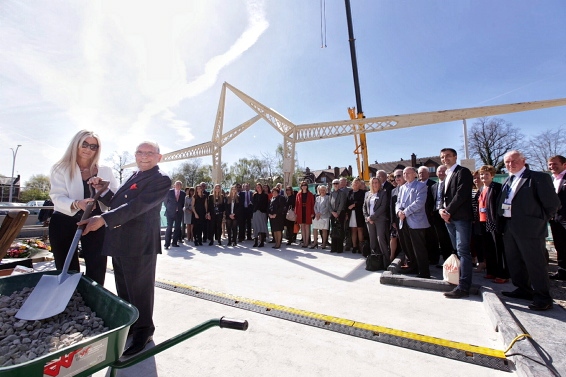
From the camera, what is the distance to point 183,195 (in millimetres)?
9133

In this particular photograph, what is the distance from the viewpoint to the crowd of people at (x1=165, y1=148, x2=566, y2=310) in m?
3.39

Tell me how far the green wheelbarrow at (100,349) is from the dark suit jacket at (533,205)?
11.6ft

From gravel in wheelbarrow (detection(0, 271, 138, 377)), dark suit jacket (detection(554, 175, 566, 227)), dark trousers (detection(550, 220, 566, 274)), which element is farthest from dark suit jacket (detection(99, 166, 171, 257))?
dark trousers (detection(550, 220, 566, 274))

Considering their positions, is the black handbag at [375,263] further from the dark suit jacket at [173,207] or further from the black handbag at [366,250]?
the dark suit jacket at [173,207]

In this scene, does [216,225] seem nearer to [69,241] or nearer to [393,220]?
[393,220]

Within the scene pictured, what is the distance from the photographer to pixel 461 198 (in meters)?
3.82

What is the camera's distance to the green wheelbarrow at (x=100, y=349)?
3.61ft

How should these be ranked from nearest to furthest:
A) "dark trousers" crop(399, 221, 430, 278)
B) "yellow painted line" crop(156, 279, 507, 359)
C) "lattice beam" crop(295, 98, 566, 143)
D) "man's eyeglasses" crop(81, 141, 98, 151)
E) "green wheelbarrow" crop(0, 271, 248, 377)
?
"green wheelbarrow" crop(0, 271, 248, 377) → "yellow painted line" crop(156, 279, 507, 359) → "man's eyeglasses" crop(81, 141, 98, 151) → "dark trousers" crop(399, 221, 430, 278) → "lattice beam" crop(295, 98, 566, 143)

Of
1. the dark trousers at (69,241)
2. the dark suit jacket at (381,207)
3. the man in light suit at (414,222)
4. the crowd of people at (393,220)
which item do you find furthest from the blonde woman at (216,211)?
the dark trousers at (69,241)

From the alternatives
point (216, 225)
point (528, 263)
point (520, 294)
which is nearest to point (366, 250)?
point (520, 294)

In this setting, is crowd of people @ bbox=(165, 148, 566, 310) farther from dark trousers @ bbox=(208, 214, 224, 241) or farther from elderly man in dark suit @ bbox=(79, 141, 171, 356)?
elderly man in dark suit @ bbox=(79, 141, 171, 356)

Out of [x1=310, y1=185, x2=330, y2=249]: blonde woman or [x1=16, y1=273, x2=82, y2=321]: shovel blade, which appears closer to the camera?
[x1=16, y1=273, x2=82, y2=321]: shovel blade

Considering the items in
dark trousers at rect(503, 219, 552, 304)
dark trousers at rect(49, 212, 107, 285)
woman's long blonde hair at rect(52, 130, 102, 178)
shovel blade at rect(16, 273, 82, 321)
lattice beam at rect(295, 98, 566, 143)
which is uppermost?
lattice beam at rect(295, 98, 566, 143)

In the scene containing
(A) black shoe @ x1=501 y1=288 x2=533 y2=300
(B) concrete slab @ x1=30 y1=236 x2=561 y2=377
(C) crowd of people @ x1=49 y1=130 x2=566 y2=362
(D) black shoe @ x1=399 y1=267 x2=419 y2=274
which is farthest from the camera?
(D) black shoe @ x1=399 y1=267 x2=419 y2=274
